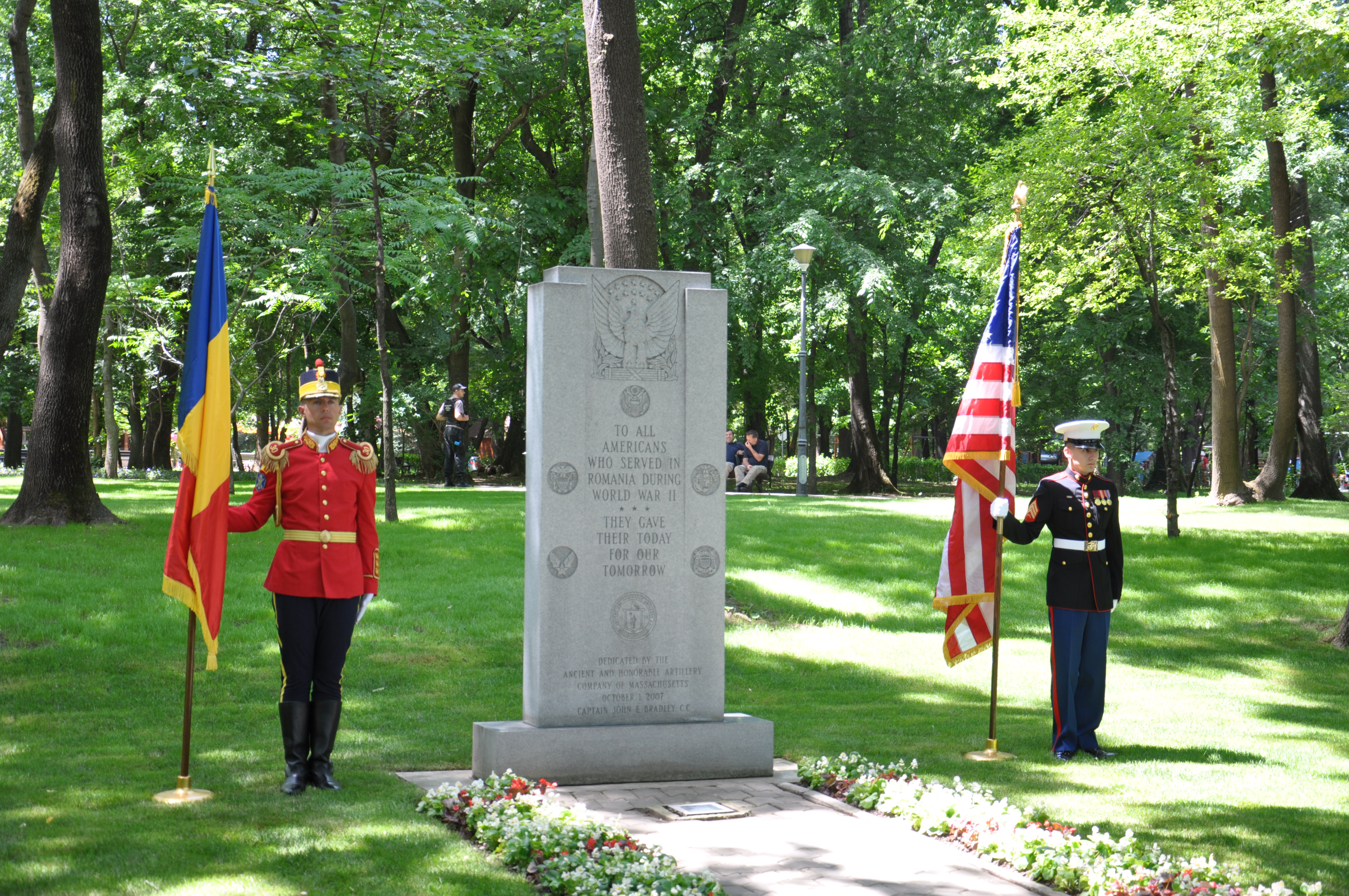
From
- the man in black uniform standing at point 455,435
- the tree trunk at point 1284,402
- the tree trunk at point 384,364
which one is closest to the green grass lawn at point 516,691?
the tree trunk at point 384,364

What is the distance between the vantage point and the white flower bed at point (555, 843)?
15.8 feet

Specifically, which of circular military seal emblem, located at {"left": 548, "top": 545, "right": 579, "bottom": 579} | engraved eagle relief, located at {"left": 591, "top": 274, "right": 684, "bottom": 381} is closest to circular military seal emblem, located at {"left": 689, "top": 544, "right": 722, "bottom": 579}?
circular military seal emblem, located at {"left": 548, "top": 545, "right": 579, "bottom": 579}

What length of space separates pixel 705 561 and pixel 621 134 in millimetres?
3828

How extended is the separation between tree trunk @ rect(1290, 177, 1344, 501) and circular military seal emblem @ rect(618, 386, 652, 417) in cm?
2563

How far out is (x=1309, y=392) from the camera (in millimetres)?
29922

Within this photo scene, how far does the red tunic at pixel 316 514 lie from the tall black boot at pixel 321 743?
63 centimetres

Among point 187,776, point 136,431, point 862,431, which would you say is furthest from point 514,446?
point 187,776

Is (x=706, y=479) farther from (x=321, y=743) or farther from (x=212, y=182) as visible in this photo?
(x=212, y=182)

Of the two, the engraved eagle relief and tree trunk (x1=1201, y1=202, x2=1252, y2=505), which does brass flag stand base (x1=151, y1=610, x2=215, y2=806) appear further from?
tree trunk (x1=1201, y1=202, x2=1252, y2=505)

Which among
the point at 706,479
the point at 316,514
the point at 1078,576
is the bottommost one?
the point at 1078,576

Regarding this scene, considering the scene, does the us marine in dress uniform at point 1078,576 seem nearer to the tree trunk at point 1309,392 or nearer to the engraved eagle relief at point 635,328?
the engraved eagle relief at point 635,328

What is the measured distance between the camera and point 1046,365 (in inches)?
1406

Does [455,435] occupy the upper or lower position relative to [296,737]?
upper

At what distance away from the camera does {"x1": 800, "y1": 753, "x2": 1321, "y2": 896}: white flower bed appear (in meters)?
4.92
